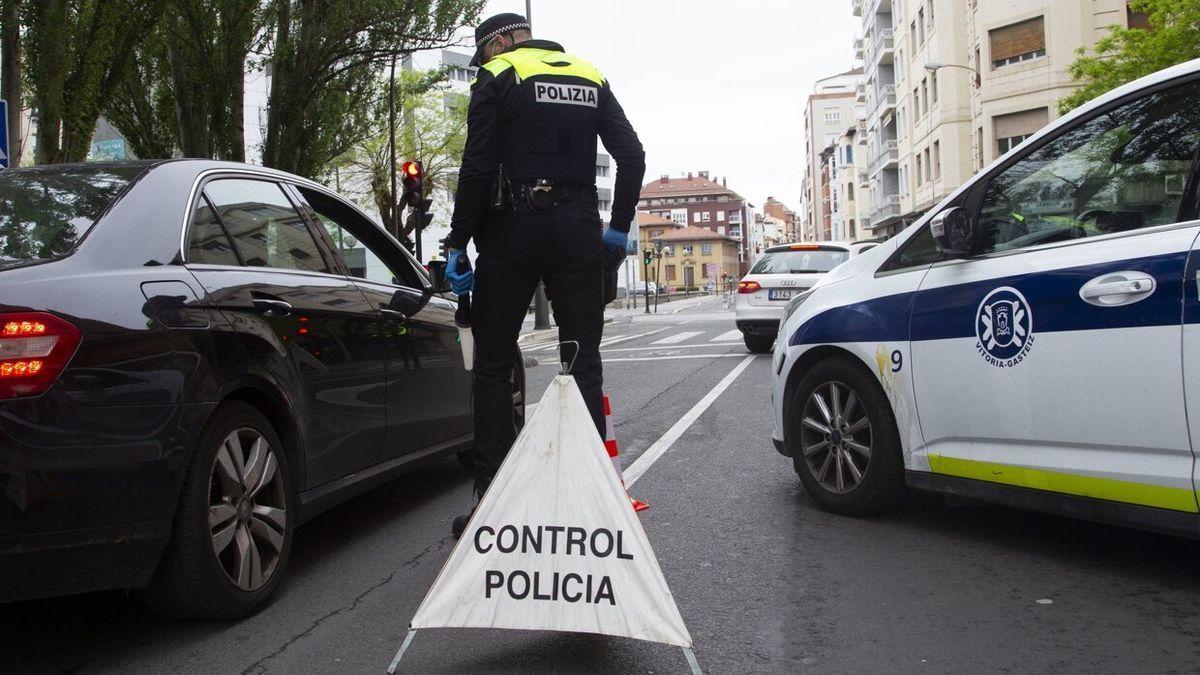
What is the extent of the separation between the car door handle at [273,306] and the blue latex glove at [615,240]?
3.83ft

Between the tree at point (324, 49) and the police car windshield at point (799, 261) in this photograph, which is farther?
the tree at point (324, 49)

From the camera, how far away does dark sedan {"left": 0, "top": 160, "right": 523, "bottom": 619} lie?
8.68ft

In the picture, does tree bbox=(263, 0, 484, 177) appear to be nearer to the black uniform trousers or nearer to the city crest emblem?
the black uniform trousers

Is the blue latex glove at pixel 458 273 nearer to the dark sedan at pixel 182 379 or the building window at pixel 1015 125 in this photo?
the dark sedan at pixel 182 379

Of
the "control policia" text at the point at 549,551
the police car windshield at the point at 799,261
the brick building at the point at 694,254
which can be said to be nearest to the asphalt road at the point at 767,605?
the "control policia" text at the point at 549,551

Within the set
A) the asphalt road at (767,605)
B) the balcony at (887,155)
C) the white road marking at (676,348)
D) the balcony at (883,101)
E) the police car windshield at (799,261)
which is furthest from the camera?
the balcony at (883,101)

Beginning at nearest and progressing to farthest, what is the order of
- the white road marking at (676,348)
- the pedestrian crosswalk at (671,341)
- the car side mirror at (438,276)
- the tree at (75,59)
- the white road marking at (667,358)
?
the car side mirror at (438,276) → the tree at (75,59) → the white road marking at (667,358) → the white road marking at (676,348) → the pedestrian crosswalk at (671,341)

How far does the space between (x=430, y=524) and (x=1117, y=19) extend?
38.4m

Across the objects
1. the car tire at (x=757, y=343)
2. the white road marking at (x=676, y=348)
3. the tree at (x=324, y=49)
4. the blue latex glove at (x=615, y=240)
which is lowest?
the white road marking at (x=676, y=348)

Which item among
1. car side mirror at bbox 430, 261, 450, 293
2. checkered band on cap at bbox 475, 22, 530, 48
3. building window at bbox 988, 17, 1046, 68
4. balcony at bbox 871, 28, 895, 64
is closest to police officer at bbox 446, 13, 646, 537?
checkered band on cap at bbox 475, 22, 530, 48

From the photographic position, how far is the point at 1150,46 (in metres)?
23.7

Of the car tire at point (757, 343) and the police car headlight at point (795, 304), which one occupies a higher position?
the police car headlight at point (795, 304)

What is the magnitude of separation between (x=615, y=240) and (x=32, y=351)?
6.18 feet

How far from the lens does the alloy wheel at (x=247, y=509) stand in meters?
3.20
